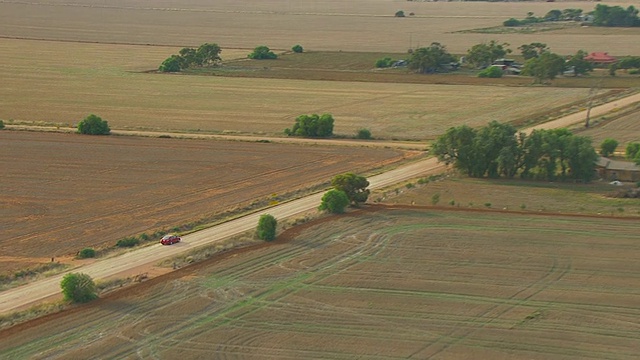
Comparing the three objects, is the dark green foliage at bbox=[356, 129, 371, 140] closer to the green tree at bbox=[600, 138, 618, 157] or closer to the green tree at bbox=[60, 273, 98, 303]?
the green tree at bbox=[600, 138, 618, 157]

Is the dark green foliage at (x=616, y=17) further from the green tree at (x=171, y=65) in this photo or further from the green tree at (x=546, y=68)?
the green tree at (x=171, y=65)

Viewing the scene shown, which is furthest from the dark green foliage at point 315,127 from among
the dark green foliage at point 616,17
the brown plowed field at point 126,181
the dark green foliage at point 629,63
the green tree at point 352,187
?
the dark green foliage at point 616,17

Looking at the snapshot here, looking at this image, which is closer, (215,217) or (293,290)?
(293,290)

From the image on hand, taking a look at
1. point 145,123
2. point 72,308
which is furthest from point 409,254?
point 145,123

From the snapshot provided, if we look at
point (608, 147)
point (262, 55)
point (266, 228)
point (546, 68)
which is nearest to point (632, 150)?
point (608, 147)

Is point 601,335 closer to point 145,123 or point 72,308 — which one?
point 72,308

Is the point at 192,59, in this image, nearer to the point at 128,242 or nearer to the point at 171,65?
the point at 171,65
